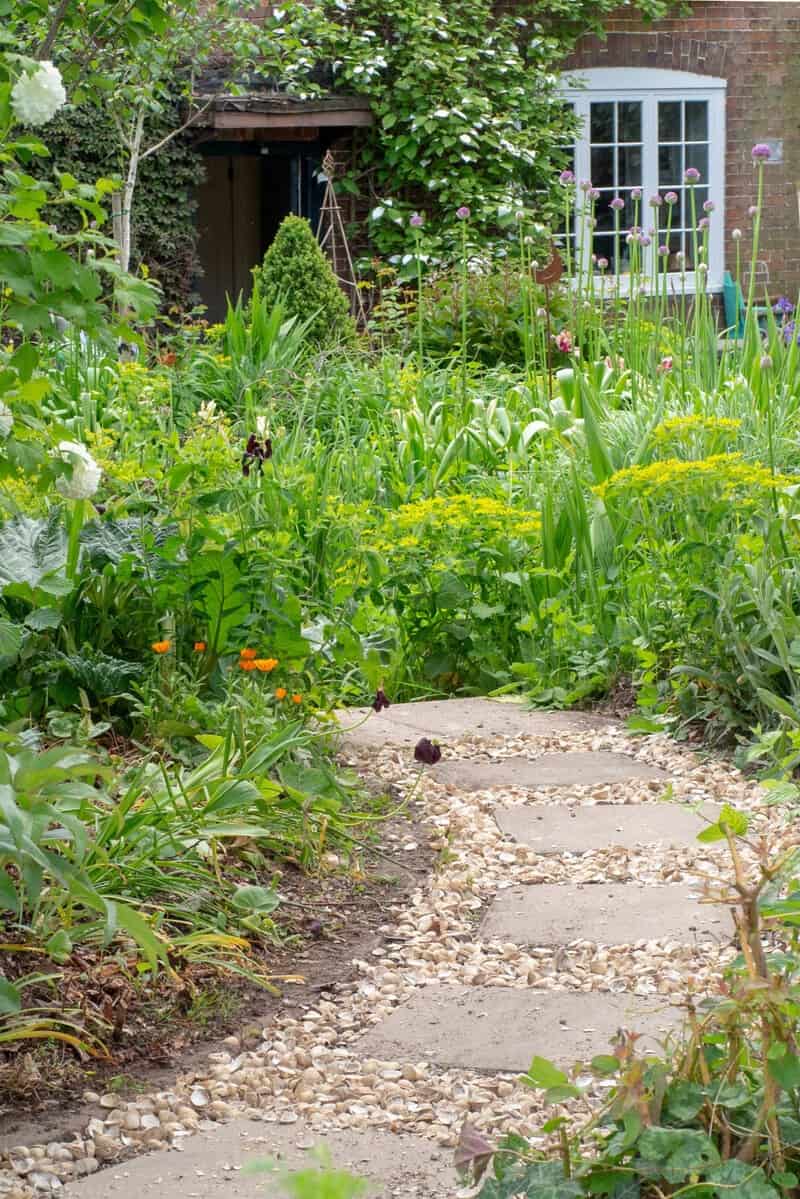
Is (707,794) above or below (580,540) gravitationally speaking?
below

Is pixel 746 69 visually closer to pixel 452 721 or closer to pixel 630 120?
pixel 630 120

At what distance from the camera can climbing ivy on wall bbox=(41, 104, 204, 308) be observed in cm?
1092

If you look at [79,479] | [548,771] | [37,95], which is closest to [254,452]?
[548,771]

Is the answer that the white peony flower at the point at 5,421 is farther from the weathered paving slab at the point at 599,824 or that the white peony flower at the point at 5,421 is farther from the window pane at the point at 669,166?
the window pane at the point at 669,166

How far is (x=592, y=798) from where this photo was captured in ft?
10.5

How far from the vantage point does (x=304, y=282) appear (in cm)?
841

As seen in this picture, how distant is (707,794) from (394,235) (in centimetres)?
942

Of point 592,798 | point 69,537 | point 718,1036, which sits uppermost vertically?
point 69,537

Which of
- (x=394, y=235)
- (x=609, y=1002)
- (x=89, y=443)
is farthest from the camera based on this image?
(x=394, y=235)

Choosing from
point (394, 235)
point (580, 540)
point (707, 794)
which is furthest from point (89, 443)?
point (394, 235)

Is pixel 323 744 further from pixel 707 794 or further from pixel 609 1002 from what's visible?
pixel 609 1002

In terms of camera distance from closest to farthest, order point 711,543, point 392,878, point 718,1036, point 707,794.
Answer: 1. point 718,1036
2. point 392,878
3. point 707,794
4. point 711,543

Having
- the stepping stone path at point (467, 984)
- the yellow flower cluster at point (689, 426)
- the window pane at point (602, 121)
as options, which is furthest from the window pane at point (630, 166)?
the stepping stone path at point (467, 984)

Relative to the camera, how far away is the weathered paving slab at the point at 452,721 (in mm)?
3598
